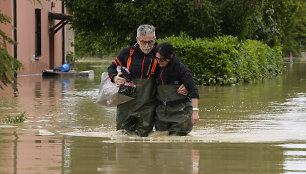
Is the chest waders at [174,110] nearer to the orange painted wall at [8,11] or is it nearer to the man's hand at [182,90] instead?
the man's hand at [182,90]

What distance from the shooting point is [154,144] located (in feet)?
27.2

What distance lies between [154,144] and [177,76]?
1002 mm

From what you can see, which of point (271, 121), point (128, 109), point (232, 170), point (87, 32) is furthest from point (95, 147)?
point (87, 32)

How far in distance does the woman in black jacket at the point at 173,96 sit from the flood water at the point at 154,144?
0.67 feet

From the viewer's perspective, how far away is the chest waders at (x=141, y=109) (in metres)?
8.80

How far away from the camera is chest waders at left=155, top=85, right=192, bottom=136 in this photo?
8.74m

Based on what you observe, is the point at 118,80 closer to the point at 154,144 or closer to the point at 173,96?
the point at 173,96

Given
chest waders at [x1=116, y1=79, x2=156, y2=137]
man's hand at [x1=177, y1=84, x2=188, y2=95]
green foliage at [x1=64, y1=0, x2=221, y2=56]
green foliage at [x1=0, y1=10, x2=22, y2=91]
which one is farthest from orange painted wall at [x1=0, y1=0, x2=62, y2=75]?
man's hand at [x1=177, y1=84, x2=188, y2=95]

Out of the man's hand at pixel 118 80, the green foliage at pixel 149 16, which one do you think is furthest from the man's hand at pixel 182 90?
the green foliage at pixel 149 16

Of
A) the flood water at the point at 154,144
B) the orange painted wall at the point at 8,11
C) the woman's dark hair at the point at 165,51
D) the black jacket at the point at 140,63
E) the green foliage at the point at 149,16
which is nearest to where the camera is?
the flood water at the point at 154,144

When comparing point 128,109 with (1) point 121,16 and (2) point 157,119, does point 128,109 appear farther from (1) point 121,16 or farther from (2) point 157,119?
(1) point 121,16

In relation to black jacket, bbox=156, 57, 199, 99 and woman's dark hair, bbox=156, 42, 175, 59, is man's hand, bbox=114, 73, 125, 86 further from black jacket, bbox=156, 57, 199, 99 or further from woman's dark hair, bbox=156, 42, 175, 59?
woman's dark hair, bbox=156, 42, 175, 59

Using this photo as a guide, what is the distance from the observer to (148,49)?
862cm

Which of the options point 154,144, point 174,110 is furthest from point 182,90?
point 154,144
